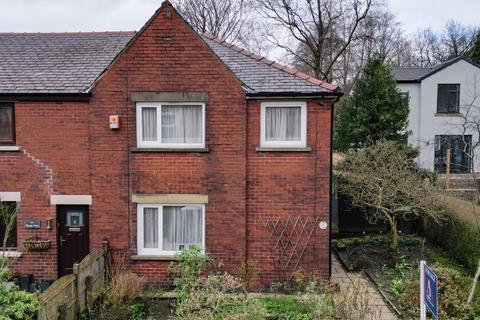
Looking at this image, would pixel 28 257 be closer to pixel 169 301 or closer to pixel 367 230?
pixel 169 301

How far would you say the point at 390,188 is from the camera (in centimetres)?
1423

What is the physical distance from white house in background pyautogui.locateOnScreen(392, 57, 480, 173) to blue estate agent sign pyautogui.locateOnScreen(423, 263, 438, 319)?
2450 cm

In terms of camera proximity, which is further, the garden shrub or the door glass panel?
the door glass panel

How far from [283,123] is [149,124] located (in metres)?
3.47

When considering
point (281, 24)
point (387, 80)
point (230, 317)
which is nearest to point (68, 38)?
point (230, 317)

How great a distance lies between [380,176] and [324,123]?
4408mm

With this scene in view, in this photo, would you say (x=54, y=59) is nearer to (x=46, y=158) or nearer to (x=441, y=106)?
(x=46, y=158)

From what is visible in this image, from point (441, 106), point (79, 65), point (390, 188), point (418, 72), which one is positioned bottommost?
point (390, 188)

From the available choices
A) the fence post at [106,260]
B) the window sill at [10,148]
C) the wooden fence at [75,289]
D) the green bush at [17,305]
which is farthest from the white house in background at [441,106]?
the green bush at [17,305]

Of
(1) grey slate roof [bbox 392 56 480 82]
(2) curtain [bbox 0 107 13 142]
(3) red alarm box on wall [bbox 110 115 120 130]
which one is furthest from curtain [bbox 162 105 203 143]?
(1) grey slate roof [bbox 392 56 480 82]

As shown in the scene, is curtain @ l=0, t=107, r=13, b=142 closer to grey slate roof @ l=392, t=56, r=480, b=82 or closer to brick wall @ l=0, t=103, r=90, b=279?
brick wall @ l=0, t=103, r=90, b=279

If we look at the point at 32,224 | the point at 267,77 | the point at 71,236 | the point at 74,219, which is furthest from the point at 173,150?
the point at 32,224

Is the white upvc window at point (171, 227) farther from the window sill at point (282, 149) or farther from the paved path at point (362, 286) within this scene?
the paved path at point (362, 286)

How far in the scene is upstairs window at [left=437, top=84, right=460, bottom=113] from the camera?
29.6 metres
